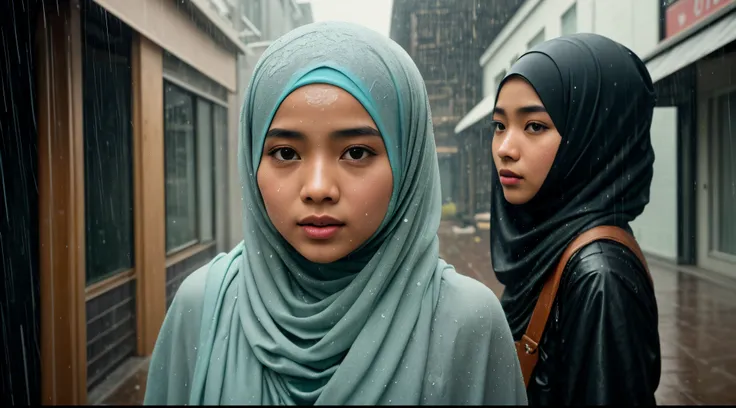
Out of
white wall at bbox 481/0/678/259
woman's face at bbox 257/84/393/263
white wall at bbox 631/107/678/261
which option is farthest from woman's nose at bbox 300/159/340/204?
white wall at bbox 631/107/678/261

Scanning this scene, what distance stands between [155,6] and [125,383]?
2.82 metres

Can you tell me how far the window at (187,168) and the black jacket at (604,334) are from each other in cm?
415

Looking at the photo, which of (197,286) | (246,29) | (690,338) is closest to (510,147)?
(197,286)

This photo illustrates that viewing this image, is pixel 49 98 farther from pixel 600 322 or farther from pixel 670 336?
pixel 670 336

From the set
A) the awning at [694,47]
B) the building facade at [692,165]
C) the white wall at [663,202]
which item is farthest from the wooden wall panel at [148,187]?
the white wall at [663,202]

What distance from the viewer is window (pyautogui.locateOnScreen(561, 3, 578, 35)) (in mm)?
2861

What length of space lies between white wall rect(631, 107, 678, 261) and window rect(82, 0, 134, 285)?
6.07 meters

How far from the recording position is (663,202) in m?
6.65

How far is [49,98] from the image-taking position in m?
2.81

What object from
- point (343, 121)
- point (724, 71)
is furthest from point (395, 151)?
point (724, 71)

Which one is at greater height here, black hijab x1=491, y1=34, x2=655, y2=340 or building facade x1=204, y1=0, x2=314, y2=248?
building facade x1=204, y1=0, x2=314, y2=248

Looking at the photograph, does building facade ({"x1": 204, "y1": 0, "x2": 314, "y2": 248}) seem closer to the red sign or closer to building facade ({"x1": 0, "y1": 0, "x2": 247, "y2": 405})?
building facade ({"x1": 0, "y1": 0, "x2": 247, "y2": 405})

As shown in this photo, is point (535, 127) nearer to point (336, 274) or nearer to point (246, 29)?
point (336, 274)

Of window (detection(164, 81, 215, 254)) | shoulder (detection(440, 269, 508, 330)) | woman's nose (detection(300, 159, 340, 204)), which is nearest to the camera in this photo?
woman's nose (detection(300, 159, 340, 204))
